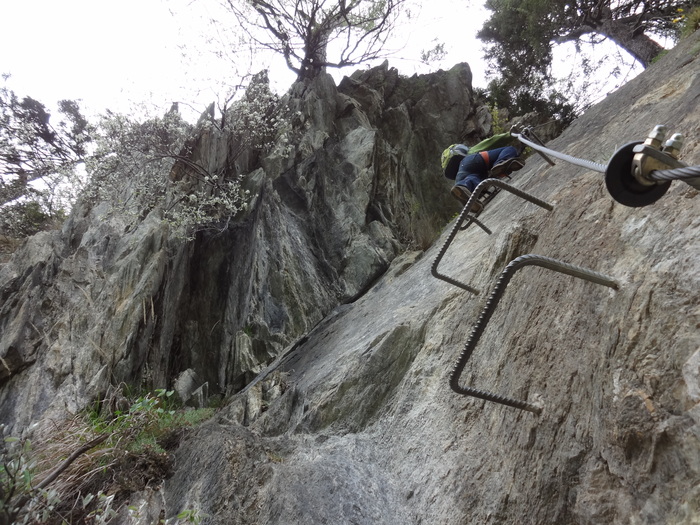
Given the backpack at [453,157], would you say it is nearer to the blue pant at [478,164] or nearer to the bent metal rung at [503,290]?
the blue pant at [478,164]

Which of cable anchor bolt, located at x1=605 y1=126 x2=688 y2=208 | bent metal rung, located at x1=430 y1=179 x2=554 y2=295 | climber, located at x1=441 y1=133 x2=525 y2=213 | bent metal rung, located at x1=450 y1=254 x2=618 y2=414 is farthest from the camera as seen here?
climber, located at x1=441 y1=133 x2=525 y2=213

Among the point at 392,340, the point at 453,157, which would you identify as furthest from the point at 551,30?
the point at 392,340

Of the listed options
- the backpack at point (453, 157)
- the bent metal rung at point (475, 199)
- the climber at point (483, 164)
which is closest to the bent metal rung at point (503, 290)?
the bent metal rung at point (475, 199)

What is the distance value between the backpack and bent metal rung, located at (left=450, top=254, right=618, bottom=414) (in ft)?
16.3

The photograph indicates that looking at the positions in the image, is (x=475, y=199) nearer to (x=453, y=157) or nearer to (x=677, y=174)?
(x=677, y=174)

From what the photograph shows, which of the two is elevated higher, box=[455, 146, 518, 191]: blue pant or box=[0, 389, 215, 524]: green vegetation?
box=[455, 146, 518, 191]: blue pant

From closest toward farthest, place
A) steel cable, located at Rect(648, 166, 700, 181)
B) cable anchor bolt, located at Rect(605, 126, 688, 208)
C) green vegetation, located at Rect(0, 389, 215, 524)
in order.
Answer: steel cable, located at Rect(648, 166, 700, 181)
cable anchor bolt, located at Rect(605, 126, 688, 208)
green vegetation, located at Rect(0, 389, 215, 524)

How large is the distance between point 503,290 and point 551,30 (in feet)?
49.5

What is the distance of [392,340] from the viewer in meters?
5.46

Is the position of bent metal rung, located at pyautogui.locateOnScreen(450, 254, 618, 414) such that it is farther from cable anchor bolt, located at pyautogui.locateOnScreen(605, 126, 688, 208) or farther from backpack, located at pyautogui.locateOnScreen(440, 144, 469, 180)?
backpack, located at pyautogui.locateOnScreen(440, 144, 469, 180)

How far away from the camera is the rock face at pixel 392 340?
8.86 feet

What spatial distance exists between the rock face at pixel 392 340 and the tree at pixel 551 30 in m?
6.55

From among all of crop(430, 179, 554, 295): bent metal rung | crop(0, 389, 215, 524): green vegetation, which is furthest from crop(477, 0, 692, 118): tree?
crop(0, 389, 215, 524): green vegetation

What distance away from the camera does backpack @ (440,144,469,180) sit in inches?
302
